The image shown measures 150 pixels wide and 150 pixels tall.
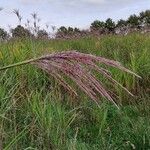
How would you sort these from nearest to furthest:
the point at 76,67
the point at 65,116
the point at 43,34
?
1. the point at 76,67
2. the point at 65,116
3. the point at 43,34

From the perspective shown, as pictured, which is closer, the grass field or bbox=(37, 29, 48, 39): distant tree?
the grass field

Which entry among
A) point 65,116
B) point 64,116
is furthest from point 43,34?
point 64,116

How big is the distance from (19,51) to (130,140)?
232 centimetres

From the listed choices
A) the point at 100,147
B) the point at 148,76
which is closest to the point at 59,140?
the point at 100,147

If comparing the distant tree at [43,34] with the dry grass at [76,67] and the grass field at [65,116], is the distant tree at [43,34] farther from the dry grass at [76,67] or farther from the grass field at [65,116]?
the dry grass at [76,67]

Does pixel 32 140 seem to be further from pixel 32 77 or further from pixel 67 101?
pixel 32 77

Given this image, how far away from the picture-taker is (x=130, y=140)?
12.3 feet

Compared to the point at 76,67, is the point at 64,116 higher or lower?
lower

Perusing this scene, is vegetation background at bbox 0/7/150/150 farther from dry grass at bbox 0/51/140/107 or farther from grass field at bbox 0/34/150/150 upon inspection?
dry grass at bbox 0/51/140/107

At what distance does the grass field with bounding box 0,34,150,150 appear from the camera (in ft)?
11.4

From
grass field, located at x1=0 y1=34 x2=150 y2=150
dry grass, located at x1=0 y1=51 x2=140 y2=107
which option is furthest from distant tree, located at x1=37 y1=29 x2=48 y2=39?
dry grass, located at x1=0 y1=51 x2=140 y2=107

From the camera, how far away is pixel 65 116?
12.8ft

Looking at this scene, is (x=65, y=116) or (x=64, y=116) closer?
(x=64, y=116)

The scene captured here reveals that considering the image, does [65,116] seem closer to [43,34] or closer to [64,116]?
[64,116]
